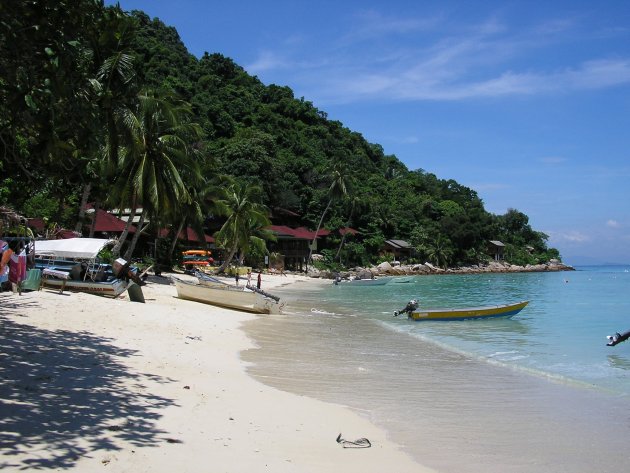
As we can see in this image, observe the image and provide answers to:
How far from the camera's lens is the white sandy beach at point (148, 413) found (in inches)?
198

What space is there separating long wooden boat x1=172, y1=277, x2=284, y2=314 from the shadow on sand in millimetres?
11126

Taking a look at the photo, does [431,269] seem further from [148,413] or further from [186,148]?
[148,413]

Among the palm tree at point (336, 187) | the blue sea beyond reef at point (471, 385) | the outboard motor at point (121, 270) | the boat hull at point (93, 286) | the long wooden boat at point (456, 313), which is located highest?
the palm tree at point (336, 187)

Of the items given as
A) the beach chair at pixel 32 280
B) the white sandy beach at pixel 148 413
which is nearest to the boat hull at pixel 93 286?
the beach chair at pixel 32 280

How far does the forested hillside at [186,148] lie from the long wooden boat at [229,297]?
549cm

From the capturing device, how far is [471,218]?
91250mm

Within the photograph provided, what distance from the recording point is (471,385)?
405 inches

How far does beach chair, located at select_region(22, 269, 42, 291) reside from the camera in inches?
569

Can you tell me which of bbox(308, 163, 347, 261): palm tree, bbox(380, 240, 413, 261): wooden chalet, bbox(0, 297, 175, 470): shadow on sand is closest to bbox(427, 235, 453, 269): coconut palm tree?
bbox(380, 240, 413, 261): wooden chalet

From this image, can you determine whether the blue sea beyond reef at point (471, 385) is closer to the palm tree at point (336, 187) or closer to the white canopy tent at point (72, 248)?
the white canopy tent at point (72, 248)

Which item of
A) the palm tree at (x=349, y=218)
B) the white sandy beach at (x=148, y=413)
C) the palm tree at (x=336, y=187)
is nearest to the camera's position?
the white sandy beach at (x=148, y=413)

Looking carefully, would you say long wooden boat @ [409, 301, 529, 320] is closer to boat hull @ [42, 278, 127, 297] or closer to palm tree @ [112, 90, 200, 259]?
boat hull @ [42, 278, 127, 297]

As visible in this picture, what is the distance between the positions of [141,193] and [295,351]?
14862 mm

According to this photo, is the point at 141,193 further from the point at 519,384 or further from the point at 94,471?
the point at 94,471
